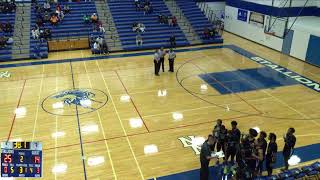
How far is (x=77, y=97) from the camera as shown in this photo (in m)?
14.9

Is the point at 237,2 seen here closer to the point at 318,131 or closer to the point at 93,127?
the point at 318,131

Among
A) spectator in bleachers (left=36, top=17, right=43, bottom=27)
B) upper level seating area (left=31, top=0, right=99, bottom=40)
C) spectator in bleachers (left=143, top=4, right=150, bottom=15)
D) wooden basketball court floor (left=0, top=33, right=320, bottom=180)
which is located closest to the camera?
wooden basketball court floor (left=0, top=33, right=320, bottom=180)

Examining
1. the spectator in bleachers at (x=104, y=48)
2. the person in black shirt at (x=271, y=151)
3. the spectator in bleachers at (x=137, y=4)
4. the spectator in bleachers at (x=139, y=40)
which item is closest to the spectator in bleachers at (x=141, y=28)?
the spectator in bleachers at (x=139, y=40)

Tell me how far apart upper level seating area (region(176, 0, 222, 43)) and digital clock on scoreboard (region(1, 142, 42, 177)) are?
66.1ft

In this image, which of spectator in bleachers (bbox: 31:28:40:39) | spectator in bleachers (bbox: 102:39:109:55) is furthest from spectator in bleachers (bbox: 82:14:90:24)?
spectator in bleachers (bbox: 31:28:40:39)

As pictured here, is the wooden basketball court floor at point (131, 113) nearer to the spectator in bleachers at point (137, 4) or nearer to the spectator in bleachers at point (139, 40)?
the spectator in bleachers at point (139, 40)

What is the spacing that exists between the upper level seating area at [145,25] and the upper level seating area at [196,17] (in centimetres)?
160

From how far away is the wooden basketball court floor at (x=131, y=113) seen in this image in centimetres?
1017

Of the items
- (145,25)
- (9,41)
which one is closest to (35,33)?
(9,41)

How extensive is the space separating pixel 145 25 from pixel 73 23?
5.78 m

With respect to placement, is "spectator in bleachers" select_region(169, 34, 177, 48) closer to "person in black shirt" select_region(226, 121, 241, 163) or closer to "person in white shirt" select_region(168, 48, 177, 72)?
"person in white shirt" select_region(168, 48, 177, 72)

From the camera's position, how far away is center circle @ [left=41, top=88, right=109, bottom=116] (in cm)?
1357

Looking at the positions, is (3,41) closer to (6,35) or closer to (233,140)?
(6,35)

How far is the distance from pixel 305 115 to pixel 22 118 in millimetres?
11975
